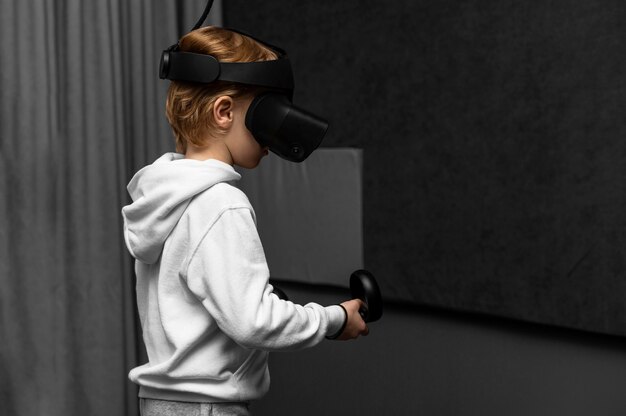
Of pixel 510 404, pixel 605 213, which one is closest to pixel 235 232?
pixel 605 213

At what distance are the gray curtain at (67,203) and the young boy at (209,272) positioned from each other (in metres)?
0.78

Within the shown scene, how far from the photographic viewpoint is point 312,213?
1.86m

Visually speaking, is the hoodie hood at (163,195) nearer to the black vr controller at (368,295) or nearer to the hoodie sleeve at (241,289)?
the hoodie sleeve at (241,289)

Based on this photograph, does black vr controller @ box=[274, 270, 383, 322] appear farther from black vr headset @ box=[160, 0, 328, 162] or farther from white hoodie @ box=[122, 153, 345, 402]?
black vr headset @ box=[160, 0, 328, 162]

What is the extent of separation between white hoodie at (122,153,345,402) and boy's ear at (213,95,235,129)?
61 millimetres

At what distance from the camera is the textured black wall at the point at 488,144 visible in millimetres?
1301

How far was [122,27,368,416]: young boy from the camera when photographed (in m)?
1.02

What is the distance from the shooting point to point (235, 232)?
1.02 metres

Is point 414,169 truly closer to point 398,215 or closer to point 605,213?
point 398,215

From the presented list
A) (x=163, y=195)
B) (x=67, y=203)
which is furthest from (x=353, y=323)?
(x=67, y=203)

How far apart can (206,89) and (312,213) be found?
0.77m

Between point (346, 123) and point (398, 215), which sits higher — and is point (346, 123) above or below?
above

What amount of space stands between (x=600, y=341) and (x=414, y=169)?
472 mm

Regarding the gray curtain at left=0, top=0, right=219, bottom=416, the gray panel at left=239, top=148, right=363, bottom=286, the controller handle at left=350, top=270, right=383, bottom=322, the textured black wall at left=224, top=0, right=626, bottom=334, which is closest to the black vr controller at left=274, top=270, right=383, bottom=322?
the controller handle at left=350, top=270, right=383, bottom=322
